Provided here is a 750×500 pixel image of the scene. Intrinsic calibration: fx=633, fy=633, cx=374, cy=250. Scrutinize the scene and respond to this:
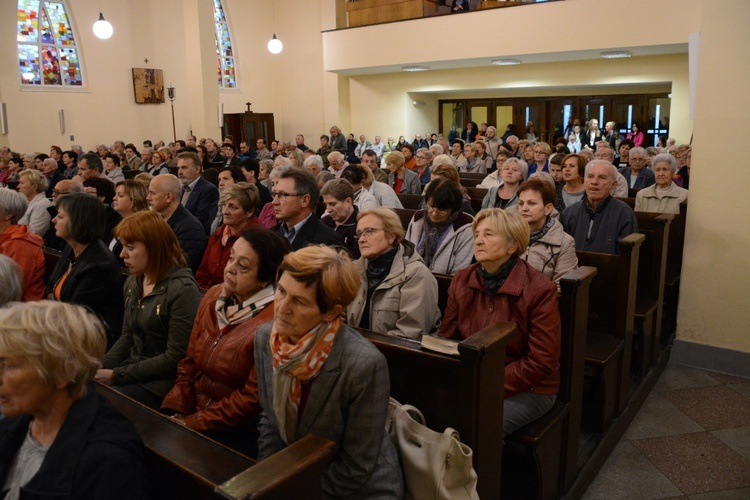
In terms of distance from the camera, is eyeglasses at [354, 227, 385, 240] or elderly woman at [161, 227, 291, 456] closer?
elderly woman at [161, 227, 291, 456]

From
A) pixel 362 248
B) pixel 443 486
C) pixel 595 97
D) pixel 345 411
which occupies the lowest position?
pixel 443 486

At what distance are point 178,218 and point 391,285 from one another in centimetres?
205

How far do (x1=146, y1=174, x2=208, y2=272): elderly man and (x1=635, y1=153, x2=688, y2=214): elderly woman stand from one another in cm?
334

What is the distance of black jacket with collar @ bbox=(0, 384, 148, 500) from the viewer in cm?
131

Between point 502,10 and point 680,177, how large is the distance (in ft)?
20.0

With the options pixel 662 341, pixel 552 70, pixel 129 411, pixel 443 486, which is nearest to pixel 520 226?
pixel 443 486

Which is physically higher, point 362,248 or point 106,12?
point 106,12

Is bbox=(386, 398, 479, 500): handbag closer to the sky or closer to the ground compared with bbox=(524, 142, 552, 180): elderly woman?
closer to the ground

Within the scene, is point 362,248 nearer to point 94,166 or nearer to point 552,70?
point 94,166

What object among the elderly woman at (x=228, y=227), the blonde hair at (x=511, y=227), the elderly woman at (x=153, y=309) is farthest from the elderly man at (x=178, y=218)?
the blonde hair at (x=511, y=227)

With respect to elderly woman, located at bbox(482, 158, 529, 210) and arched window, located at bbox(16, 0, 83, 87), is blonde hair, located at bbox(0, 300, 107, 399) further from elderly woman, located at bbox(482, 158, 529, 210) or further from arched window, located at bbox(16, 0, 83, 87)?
arched window, located at bbox(16, 0, 83, 87)

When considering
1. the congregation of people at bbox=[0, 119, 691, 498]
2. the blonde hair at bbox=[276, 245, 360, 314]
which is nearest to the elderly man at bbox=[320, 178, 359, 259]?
the congregation of people at bbox=[0, 119, 691, 498]

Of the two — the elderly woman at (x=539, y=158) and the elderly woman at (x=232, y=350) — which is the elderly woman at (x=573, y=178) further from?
the elderly woman at (x=232, y=350)

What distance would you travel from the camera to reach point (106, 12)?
46.4 feet
